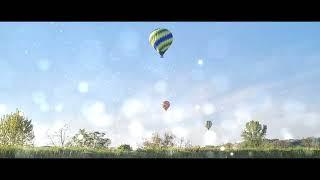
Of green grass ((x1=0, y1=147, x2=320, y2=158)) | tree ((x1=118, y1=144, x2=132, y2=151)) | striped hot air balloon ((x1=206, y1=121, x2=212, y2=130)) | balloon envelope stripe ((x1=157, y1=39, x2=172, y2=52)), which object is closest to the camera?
green grass ((x1=0, y1=147, x2=320, y2=158))

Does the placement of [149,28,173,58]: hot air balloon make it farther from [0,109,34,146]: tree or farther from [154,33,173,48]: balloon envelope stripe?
[0,109,34,146]: tree

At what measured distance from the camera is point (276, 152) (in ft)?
15.7

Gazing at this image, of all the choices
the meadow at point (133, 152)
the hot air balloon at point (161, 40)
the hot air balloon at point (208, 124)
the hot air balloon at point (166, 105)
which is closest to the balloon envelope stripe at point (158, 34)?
the hot air balloon at point (161, 40)

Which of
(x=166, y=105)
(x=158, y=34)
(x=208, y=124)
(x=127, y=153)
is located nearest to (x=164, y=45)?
(x=158, y=34)

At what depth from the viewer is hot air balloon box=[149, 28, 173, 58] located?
15.1 metres

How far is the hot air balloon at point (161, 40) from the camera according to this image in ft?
49.4

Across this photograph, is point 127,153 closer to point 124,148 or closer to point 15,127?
point 124,148

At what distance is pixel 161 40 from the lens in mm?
15070

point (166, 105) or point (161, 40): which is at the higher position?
point (161, 40)

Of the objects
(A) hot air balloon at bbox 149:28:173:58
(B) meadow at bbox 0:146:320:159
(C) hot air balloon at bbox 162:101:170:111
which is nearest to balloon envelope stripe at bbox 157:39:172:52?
(A) hot air balloon at bbox 149:28:173:58
